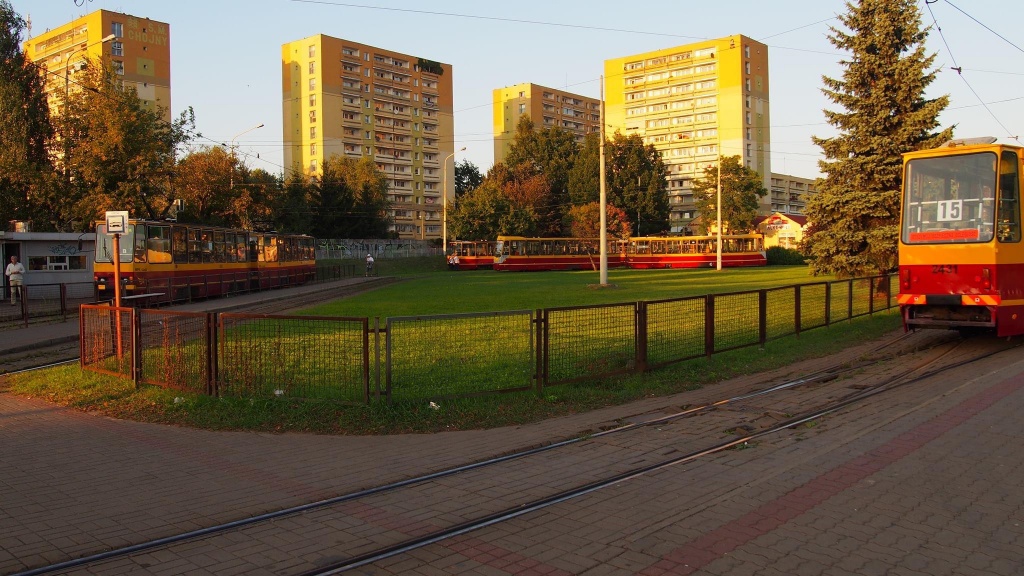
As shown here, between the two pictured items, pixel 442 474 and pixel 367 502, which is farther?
pixel 442 474

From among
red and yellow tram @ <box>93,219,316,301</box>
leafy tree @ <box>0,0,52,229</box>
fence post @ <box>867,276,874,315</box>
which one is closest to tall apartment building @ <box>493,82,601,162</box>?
leafy tree @ <box>0,0,52,229</box>

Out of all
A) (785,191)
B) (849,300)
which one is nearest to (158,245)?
(849,300)

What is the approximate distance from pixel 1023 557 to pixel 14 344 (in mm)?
18931

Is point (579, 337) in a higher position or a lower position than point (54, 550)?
higher

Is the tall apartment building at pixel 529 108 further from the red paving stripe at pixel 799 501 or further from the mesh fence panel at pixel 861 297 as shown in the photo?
the red paving stripe at pixel 799 501

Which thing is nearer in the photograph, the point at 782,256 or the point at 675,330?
the point at 675,330

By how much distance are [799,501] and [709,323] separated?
7579mm

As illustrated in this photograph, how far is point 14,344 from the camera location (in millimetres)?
16641

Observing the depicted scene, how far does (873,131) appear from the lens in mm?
26781

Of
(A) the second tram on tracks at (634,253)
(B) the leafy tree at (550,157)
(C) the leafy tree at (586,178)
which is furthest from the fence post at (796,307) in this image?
(B) the leafy tree at (550,157)

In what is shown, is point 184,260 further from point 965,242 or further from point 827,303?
point 965,242

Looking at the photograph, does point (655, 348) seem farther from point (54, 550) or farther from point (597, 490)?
point (54, 550)

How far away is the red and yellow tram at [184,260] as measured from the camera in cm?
2669

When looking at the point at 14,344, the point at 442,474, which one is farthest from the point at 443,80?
the point at 442,474
